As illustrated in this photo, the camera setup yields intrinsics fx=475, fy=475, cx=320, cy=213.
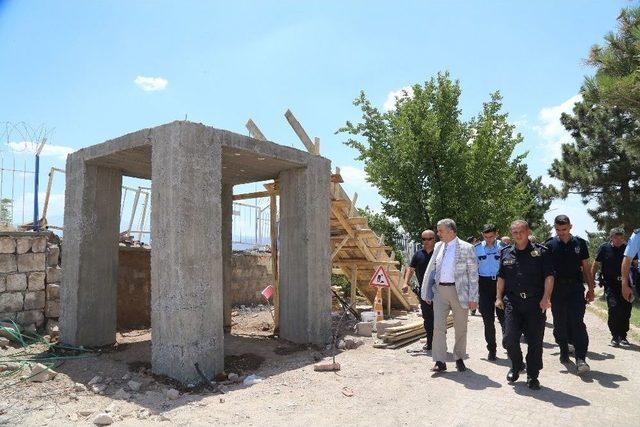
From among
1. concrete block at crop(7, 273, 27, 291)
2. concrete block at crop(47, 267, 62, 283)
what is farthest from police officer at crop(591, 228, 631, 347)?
concrete block at crop(7, 273, 27, 291)

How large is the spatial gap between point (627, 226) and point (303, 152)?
14548 millimetres

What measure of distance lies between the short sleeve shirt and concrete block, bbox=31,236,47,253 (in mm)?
8331

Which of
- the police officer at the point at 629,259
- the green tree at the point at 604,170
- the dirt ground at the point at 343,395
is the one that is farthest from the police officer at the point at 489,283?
the green tree at the point at 604,170

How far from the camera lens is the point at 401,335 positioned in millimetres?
8445

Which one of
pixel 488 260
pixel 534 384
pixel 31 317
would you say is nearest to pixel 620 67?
pixel 488 260

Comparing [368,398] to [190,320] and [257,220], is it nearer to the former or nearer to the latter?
[190,320]

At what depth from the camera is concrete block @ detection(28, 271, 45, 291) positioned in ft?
27.6

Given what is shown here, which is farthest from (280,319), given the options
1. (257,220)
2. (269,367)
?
(257,220)

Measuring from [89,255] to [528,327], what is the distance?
6.75m

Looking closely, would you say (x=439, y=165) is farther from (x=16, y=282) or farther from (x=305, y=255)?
(x=16, y=282)

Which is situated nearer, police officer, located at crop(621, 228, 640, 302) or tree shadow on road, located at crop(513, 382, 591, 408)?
tree shadow on road, located at crop(513, 382, 591, 408)

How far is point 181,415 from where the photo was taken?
16.0ft

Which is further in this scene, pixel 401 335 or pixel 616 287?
pixel 401 335

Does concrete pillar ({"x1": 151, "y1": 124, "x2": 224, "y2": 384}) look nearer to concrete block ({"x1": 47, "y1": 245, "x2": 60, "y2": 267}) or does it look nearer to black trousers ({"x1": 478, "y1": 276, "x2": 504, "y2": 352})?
concrete block ({"x1": 47, "y1": 245, "x2": 60, "y2": 267})
